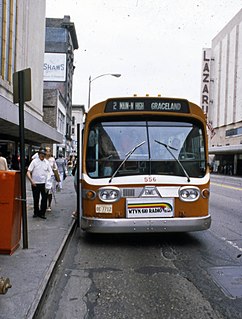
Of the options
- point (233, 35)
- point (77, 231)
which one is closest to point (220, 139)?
point (233, 35)

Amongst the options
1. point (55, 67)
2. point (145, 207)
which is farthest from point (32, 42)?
point (55, 67)

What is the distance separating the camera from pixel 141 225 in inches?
248

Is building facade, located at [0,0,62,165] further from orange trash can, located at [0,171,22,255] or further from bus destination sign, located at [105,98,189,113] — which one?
orange trash can, located at [0,171,22,255]

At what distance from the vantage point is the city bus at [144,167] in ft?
20.9

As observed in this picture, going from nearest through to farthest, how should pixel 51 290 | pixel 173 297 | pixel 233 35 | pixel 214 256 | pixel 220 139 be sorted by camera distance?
1. pixel 173 297
2. pixel 51 290
3. pixel 214 256
4. pixel 233 35
5. pixel 220 139

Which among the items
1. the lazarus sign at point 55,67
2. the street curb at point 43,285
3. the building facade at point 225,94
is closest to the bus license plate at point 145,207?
the street curb at point 43,285

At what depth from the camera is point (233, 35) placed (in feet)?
197

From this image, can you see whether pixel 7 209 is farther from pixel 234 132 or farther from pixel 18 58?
pixel 234 132

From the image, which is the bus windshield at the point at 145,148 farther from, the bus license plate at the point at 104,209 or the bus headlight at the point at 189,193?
the bus license plate at the point at 104,209

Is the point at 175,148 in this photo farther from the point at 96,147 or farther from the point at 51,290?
the point at 51,290

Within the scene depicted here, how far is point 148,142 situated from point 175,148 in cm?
52

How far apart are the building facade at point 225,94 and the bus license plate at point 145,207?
46.3 metres

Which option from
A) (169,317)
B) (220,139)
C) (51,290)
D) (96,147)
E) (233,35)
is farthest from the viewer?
(220,139)

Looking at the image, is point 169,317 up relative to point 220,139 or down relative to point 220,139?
down
